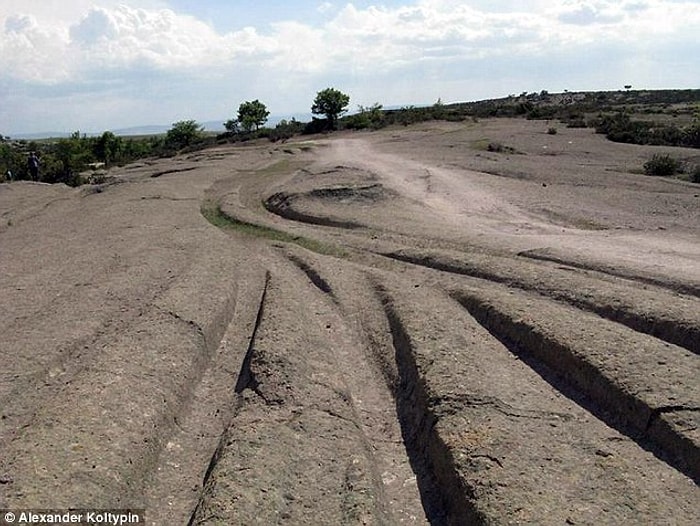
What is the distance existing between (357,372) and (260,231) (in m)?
8.59

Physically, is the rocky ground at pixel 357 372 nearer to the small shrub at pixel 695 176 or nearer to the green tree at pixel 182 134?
the small shrub at pixel 695 176

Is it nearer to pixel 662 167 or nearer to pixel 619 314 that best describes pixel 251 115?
pixel 662 167

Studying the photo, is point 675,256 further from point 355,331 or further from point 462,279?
point 355,331

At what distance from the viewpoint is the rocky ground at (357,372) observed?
5.75 meters

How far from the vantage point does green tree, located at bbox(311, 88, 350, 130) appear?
6762 cm

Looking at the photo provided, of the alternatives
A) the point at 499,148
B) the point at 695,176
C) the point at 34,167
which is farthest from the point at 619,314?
the point at 34,167

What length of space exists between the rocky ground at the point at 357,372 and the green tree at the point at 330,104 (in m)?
53.4

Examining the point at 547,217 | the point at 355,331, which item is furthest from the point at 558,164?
the point at 355,331

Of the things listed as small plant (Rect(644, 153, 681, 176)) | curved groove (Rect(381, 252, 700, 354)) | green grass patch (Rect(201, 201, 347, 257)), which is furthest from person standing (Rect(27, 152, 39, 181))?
small plant (Rect(644, 153, 681, 176))

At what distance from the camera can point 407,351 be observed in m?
8.69

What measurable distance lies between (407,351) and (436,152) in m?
25.8

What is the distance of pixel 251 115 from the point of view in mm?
74250

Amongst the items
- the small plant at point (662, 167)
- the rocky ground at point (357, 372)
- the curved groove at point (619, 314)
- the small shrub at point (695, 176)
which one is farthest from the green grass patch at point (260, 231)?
the small plant at point (662, 167)

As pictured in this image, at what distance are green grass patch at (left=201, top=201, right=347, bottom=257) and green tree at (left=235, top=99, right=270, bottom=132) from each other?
184 feet
